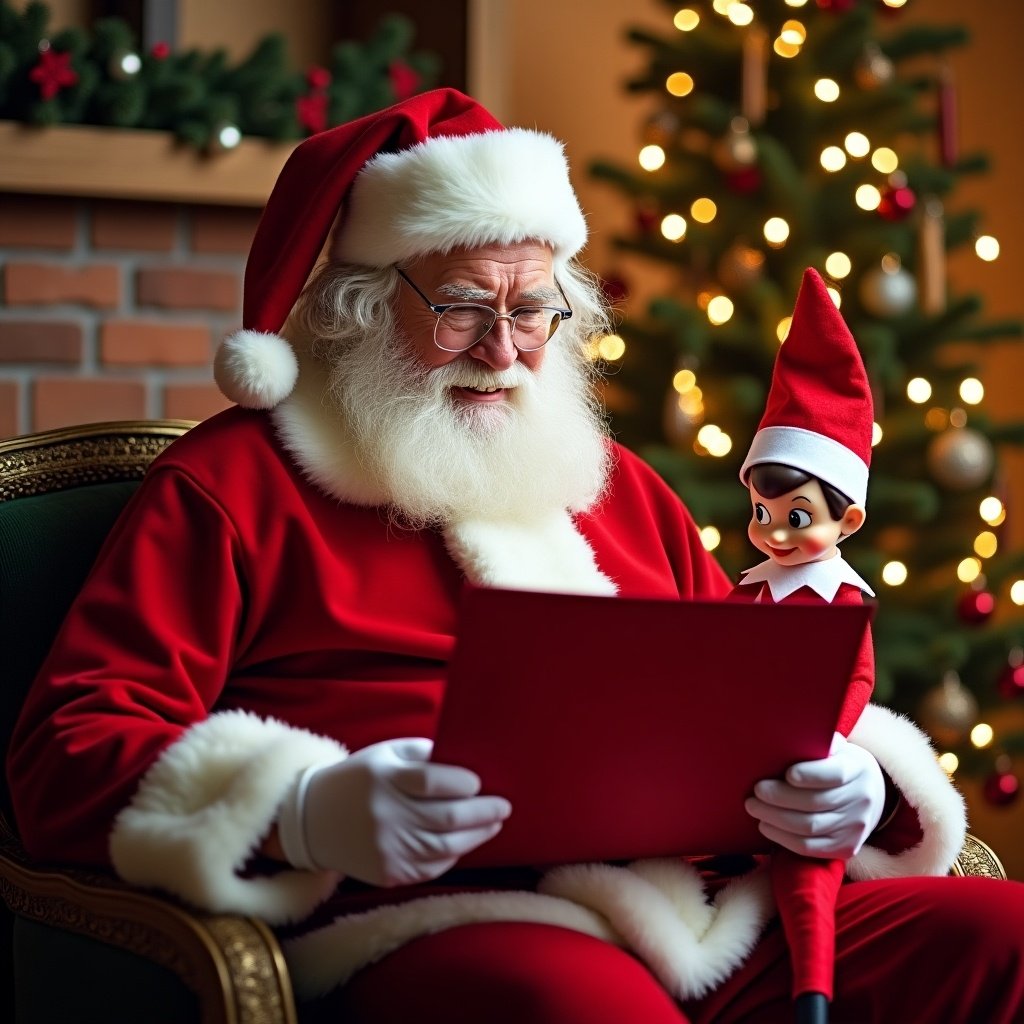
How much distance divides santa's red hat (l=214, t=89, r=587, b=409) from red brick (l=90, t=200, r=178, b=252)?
109 cm

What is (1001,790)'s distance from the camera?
3.04 m

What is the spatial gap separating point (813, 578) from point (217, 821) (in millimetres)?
659

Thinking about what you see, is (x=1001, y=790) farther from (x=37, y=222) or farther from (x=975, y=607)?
(x=37, y=222)

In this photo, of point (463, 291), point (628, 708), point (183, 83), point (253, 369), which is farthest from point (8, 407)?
point (628, 708)

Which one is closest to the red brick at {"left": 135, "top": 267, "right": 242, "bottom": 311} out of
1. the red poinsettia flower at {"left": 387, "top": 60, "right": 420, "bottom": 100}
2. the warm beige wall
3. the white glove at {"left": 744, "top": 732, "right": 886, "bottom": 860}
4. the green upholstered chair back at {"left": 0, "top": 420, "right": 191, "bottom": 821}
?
the red poinsettia flower at {"left": 387, "top": 60, "right": 420, "bottom": 100}

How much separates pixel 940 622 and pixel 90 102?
2032mm

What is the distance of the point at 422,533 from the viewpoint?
1723 mm

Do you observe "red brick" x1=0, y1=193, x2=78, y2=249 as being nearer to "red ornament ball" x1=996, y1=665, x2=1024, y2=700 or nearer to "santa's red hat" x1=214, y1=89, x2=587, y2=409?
"santa's red hat" x1=214, y1=89, x2=587, y2=409

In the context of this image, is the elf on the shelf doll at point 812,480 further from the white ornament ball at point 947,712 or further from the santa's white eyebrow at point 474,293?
the white ornament ball at point 947,712

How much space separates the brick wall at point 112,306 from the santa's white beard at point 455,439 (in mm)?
1108

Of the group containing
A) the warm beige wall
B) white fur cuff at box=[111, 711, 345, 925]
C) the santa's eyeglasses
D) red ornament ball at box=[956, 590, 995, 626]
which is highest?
the warm beige wall

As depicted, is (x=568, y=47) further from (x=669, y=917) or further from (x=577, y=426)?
(x=669, y=917)

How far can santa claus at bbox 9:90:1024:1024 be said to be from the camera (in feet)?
4.31

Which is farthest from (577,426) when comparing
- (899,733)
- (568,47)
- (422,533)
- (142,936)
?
(568,47)
